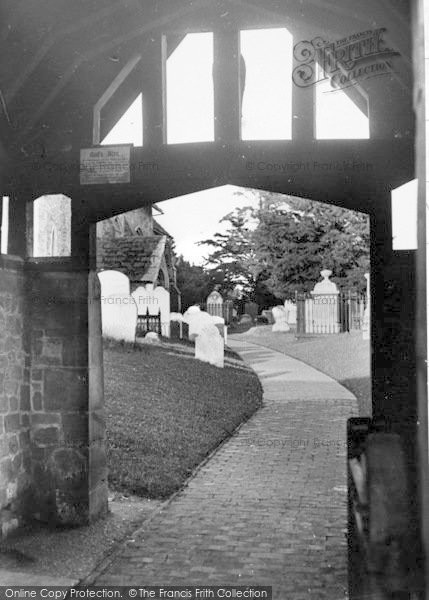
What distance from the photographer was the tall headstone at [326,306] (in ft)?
93.1

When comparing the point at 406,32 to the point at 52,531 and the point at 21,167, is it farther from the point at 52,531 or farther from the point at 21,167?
the point at 52,531

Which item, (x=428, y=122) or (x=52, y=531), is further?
(x=52, y=531)

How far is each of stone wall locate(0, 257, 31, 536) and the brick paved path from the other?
3.81 ft

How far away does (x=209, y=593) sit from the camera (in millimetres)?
5188

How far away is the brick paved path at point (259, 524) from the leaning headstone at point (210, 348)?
21.6 feet

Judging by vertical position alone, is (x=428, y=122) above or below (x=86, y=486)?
above

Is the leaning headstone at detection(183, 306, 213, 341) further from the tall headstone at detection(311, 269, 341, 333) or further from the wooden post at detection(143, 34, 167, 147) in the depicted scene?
the wooden post at detection(143, 34, 167, 147)

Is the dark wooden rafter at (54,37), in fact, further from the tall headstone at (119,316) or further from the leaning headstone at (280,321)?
the leaning headstone at (280,321)

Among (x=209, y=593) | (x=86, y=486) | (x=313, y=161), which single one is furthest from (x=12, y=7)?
(x=209, y=593)

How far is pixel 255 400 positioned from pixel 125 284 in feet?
19.2

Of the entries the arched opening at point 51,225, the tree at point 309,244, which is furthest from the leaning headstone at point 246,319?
the arched opening at point 51,225

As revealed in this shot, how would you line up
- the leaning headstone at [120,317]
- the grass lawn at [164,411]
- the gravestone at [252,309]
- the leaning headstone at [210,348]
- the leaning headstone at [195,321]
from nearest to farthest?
1. the grass lawn at [164,411]
2. the leaning headstone at [120,317]
3. the leaning headstone at [210,348]
4. the leaning headstone at [195,321]
5. the gravestone at [252,309]
